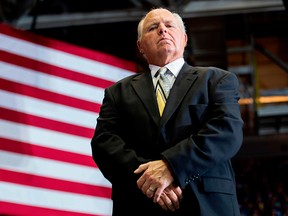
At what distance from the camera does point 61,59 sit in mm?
3416

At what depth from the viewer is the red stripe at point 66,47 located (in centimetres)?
325

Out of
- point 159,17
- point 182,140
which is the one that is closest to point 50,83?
point 159,17

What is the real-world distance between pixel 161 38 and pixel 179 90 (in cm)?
19

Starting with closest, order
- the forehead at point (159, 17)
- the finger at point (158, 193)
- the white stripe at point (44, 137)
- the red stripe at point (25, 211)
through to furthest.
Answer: the finger at point (158, 193) → the forehead at point (159, 17) → the red stripe at point (25, 211) → the white stripe at point (44, 137)

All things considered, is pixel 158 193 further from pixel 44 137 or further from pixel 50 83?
pixel 50 83

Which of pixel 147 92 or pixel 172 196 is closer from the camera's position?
pixel 172 196

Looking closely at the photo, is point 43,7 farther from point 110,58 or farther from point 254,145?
point 254,145

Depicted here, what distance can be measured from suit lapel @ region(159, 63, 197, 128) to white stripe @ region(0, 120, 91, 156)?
1.57 metres

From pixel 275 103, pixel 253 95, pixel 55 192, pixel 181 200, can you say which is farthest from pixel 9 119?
pixel 275 103

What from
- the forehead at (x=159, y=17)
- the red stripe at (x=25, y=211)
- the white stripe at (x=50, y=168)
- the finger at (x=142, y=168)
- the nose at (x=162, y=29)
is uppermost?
the forehead at (x=159, y=17)

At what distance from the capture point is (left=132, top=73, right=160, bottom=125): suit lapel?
1.62 m

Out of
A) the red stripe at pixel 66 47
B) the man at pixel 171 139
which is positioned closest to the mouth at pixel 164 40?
A: the man at pixel 171 139

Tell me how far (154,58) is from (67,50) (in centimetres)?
178

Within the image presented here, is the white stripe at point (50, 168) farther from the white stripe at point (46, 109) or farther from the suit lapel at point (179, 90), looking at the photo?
the suit lapel at point (179, 90)
